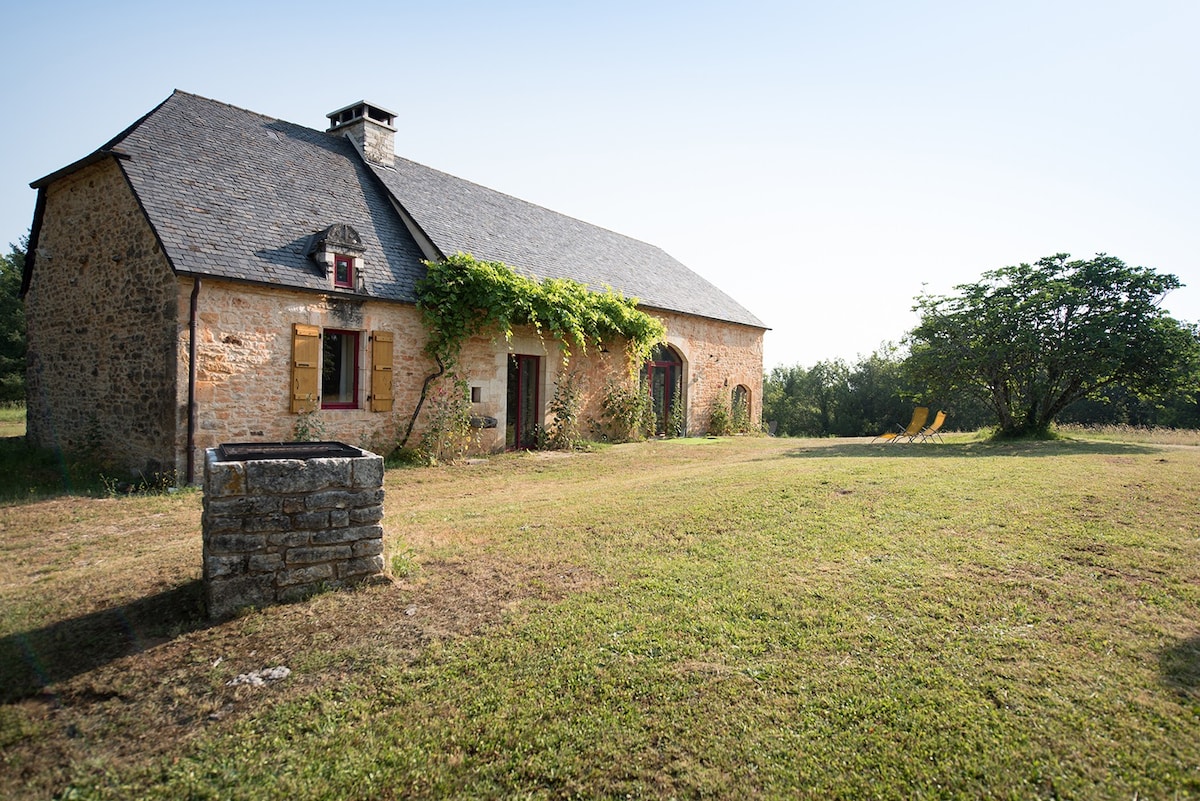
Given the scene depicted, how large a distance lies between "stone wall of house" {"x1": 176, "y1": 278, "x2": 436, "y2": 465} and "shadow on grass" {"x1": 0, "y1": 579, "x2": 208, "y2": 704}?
16.9ft

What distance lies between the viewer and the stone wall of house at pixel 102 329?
8867 millimetres

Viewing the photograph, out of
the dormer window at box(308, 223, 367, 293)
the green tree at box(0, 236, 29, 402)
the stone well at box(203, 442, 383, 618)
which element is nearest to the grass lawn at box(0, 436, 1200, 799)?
the stone well at box(203, 442, 383, 618)

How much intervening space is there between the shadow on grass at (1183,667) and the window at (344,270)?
1024cm

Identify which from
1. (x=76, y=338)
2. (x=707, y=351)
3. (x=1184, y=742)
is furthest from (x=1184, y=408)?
(x=76, y=338)

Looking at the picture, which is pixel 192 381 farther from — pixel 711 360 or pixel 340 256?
pixel 711 360

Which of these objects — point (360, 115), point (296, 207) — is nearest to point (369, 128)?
point (360, 115)

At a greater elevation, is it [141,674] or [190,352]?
[190,352]

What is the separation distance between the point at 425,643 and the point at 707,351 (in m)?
14.9

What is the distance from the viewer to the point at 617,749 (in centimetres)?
275

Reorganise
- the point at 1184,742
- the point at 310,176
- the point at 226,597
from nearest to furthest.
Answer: the point at 1184,742, the point at 226,597, the point at 310,176

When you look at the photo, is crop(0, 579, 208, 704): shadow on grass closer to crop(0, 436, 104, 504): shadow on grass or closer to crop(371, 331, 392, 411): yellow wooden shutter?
crop(0, 436, 104, 504): shadow on grass

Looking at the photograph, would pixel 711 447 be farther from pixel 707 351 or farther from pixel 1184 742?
pixel 1184 742

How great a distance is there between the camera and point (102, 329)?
10008mm

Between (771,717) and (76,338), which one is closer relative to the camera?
(771,717)
